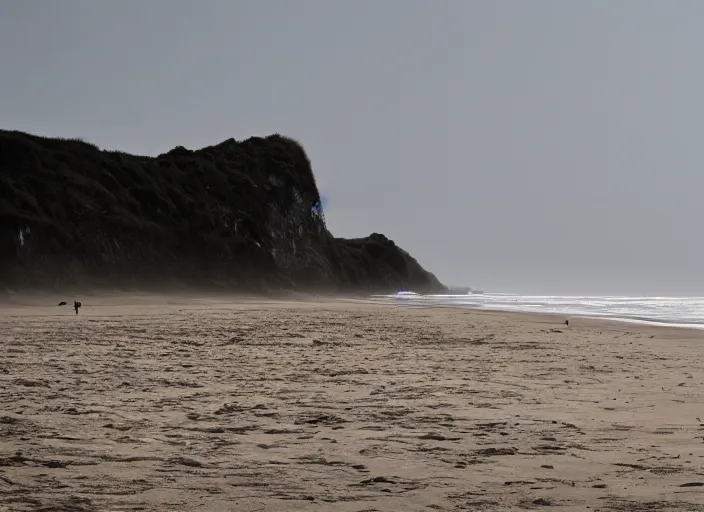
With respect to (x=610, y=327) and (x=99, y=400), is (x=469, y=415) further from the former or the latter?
(x=610, y=327)

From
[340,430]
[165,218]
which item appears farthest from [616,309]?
[165,218]

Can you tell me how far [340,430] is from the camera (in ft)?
23.1

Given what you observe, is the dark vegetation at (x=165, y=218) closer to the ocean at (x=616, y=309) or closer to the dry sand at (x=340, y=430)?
the ocean at (x=616, y=309)

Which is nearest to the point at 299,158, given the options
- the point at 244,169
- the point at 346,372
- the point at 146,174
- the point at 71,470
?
the point at 244,169

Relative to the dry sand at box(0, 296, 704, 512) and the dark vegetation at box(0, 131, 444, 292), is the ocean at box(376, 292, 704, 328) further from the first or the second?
the dark vegetation at box(0, 131, 444, 292)

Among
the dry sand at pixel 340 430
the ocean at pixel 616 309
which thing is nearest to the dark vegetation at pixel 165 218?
the ocean at pixel 616 309

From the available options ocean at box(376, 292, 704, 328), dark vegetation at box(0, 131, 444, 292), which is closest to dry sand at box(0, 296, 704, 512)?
ocean at box(376, 292, 704, 328)

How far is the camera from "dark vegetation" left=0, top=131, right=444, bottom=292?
189ft

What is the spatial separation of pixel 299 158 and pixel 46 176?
132 ft

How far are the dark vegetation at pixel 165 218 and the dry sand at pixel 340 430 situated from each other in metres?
46.4

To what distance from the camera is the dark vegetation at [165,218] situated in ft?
189

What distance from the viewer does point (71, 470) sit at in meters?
5.40

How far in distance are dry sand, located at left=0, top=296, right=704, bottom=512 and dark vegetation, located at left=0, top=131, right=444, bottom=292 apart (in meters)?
46.4

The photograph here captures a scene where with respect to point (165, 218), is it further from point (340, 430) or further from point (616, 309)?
point (340, 430)
